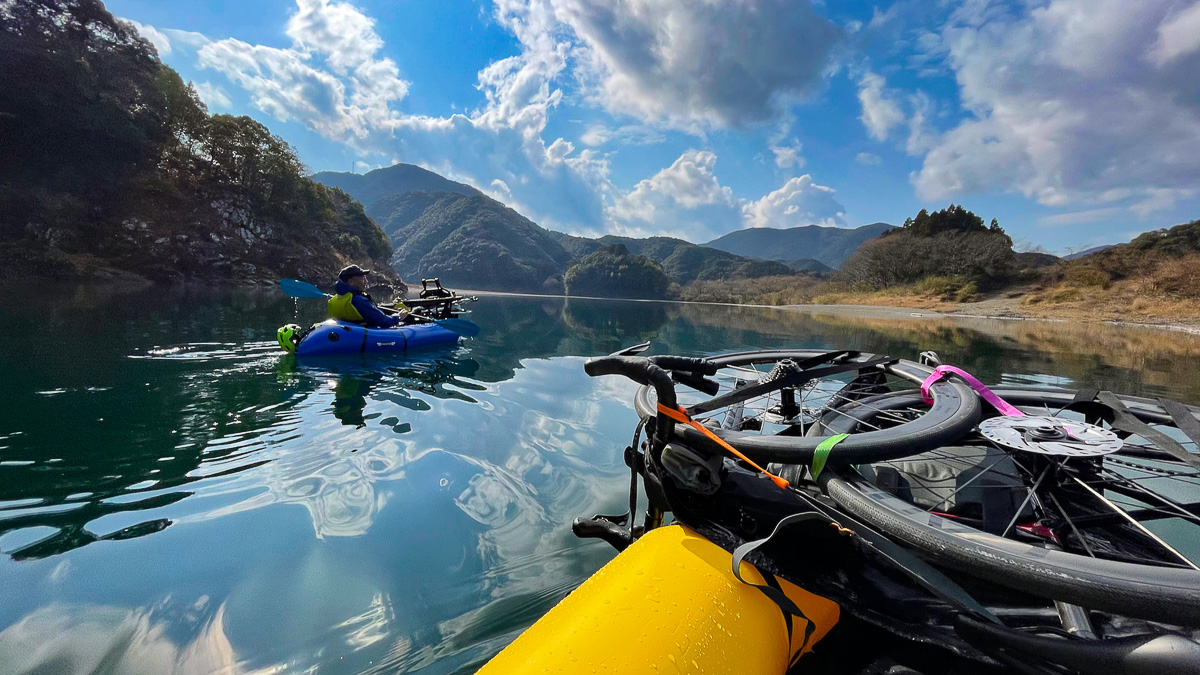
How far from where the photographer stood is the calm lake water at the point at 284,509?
7.11 ft

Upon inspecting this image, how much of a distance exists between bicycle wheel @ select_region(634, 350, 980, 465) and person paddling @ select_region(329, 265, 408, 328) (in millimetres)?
9376

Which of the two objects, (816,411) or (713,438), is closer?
(713,438)

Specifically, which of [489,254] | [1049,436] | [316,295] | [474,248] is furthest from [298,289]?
[474,248]

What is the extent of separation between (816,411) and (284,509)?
381cm

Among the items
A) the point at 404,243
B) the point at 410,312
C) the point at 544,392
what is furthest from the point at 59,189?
the point at 404,243

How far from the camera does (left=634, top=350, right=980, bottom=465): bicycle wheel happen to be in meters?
1.66

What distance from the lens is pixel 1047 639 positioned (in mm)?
1073

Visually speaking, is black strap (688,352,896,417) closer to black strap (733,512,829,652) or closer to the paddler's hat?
black strap (733,512,829,652)

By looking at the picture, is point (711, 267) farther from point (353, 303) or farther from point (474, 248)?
point (353, 303)

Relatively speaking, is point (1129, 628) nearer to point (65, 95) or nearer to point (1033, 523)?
point (1033, 523)

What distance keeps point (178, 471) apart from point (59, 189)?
48.0m

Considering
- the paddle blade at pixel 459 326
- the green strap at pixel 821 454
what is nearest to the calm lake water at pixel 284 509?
the green strap at pixel 821 454

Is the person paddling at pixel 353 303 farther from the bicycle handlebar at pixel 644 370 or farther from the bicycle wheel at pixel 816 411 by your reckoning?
the bicycle handlebar at pixel 644 370

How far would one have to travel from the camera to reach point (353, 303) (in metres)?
10.4
